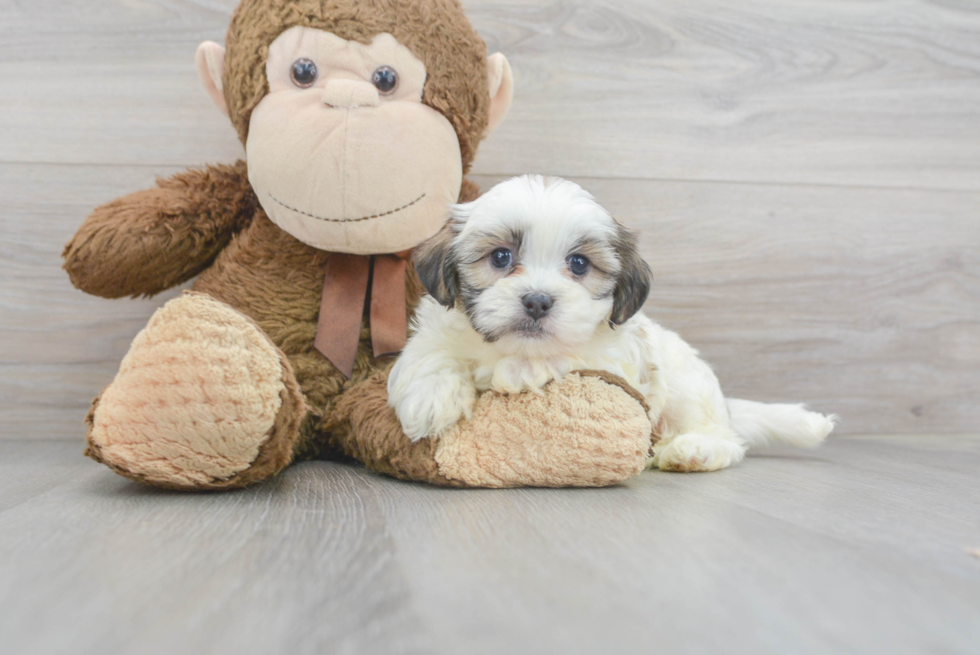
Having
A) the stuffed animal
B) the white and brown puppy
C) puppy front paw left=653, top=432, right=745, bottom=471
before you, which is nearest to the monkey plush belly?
the stuffed animal

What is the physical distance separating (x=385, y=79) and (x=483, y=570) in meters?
0.96

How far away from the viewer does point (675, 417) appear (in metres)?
1.51

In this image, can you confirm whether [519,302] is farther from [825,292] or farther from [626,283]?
[825,292]

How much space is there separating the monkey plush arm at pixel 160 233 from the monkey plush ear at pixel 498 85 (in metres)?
0.57

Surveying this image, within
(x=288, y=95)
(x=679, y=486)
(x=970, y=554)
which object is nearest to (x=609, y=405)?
(x=679, y=486)

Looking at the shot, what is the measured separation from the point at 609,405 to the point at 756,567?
0.40 metres

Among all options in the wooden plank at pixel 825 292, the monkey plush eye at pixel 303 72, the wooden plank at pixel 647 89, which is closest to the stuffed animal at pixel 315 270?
the monkey plush eye at pixel 303 72

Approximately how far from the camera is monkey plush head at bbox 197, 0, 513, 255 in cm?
132

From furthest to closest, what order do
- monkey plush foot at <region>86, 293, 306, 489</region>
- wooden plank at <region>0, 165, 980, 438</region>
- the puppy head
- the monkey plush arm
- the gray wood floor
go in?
wooden plank at <region>0, 165, 980, 438</region>, the monkey plush arm, the puppy head, monkey plush foot at <region>86, 293, 306, 489</region>, the gray wood floor

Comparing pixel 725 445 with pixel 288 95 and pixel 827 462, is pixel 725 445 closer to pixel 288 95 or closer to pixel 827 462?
pixel 827 462

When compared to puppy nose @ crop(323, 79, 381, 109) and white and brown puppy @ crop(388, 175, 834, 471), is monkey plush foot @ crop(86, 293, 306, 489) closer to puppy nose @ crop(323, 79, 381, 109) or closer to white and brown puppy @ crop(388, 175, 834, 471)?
white and brown puppy @ crop(388, 175, 834, 471)

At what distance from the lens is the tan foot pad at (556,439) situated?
115 centimetres

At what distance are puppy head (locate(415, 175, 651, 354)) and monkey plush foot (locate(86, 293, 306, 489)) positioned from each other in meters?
0.33

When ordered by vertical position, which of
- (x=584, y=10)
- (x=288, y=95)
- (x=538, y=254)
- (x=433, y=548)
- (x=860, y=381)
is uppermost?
(x=584, y=10)
